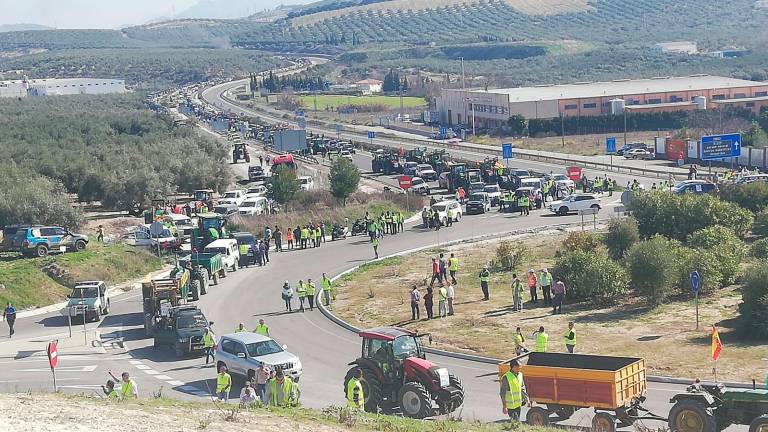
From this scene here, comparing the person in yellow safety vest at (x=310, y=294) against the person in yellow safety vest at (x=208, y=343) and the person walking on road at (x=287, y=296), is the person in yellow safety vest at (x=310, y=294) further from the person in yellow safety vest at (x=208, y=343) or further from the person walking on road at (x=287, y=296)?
the person in yellow safety vest at (x=208, y=343)

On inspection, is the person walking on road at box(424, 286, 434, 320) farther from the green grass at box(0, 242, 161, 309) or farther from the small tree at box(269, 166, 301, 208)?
the small tree at box(269, 166, 301, 208)

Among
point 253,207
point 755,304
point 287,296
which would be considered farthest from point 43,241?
point 755,304

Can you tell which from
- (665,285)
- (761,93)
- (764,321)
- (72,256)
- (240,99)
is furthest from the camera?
(240,99)

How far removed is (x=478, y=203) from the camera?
57156mm

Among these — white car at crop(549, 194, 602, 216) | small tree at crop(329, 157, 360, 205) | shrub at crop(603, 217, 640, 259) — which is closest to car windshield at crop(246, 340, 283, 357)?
shrub at crop(603, 217, 640, 259)

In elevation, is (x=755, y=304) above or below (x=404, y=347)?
below

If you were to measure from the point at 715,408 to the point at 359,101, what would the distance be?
154 metres

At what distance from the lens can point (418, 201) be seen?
202 ft

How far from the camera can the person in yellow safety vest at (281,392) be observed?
20.8 meters

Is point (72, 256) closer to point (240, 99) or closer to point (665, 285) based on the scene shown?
point (665, 285)

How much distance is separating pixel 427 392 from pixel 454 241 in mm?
27964

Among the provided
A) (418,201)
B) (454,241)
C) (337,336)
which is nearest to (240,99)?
(418,201)

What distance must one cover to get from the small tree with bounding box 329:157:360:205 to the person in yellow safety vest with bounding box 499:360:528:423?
4070 cm

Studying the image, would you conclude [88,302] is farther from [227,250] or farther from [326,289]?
[227,250]
